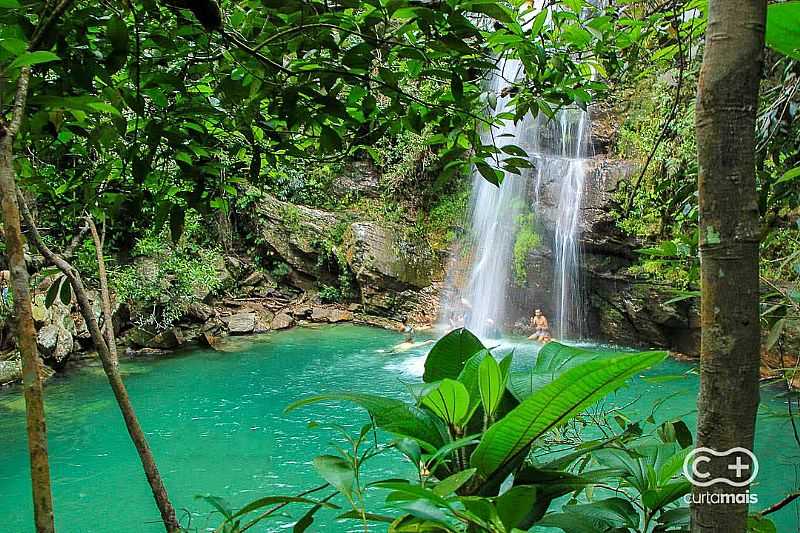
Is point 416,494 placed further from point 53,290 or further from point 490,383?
point 53,290

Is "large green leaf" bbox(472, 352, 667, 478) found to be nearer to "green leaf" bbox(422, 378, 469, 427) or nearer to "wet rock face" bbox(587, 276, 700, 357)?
"green leaf" bbox(422, 378, 469, 427)

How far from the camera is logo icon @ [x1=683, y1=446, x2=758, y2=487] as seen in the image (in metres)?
0.51

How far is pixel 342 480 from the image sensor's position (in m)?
0.56

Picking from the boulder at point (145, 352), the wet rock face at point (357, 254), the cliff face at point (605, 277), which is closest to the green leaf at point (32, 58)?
the cliff face at point (605, 277)

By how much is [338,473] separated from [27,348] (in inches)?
16.5

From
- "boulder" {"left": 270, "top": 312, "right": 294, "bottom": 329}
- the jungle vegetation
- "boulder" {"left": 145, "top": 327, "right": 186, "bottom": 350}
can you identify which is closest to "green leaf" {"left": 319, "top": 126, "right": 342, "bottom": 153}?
the jungle vegetation

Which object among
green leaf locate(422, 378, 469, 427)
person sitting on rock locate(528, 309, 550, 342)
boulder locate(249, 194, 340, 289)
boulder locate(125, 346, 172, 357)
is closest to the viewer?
green leaf locate(422, 378, 469, 427)

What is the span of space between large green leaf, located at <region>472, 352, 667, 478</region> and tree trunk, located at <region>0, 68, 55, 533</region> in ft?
1.67

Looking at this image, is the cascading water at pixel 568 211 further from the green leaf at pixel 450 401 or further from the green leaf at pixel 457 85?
the green leaf at pixel 450 401

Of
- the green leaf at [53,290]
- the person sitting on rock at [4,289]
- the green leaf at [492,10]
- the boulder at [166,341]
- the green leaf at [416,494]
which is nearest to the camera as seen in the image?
the green leaf at [416,494]

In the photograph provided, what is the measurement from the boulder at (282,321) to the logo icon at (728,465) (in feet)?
34.6

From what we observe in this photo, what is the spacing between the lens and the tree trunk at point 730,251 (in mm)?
522

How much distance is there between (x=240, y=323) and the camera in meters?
10.4

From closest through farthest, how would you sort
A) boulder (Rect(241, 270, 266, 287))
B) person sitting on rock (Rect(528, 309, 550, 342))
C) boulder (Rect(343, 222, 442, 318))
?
person sitting on rock (Rect(528, 309, 550, 342))
boulder (Rect(343, 222, 442, 318))
boulder (Rect(241, 270, 266, 287))
